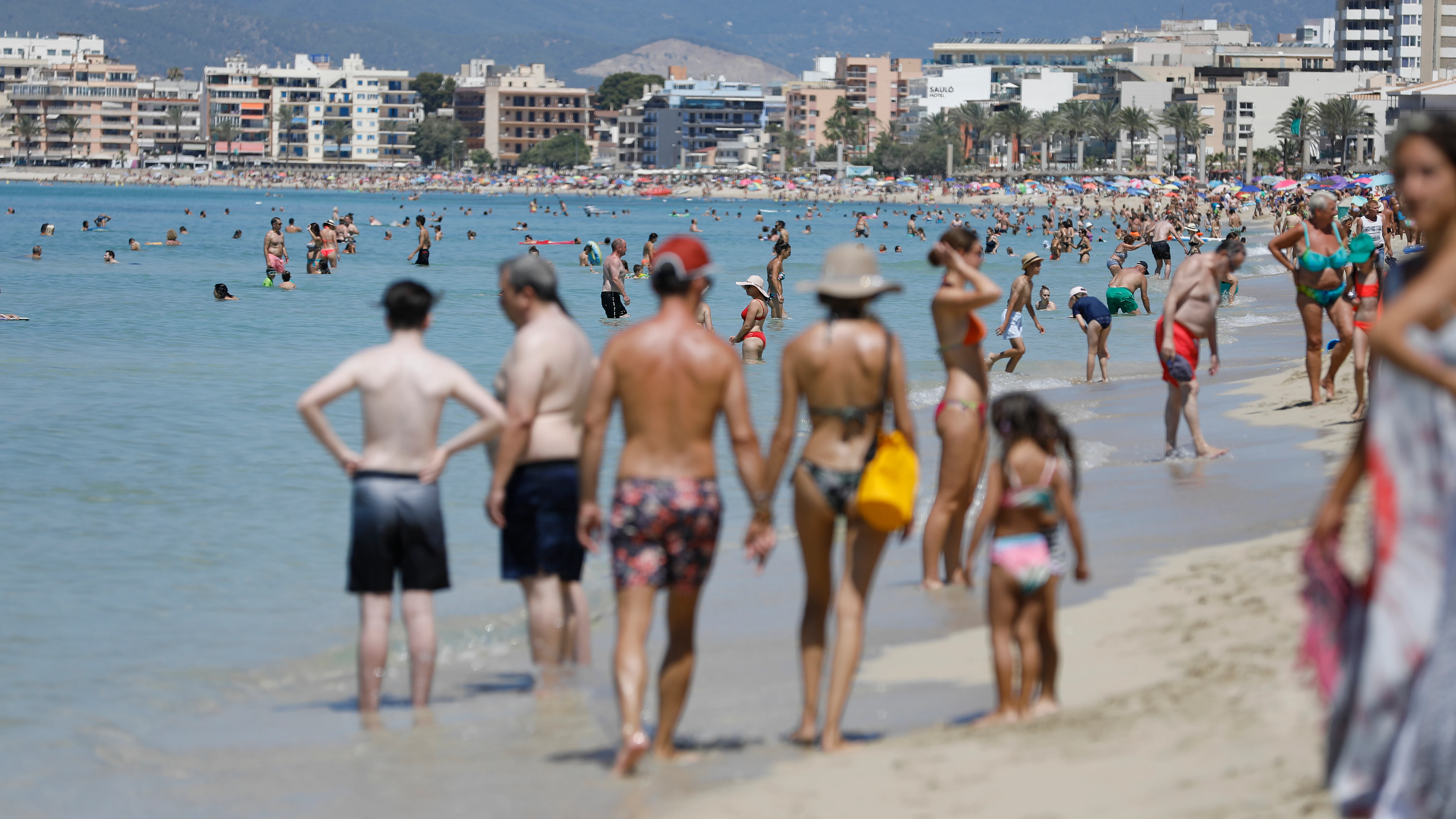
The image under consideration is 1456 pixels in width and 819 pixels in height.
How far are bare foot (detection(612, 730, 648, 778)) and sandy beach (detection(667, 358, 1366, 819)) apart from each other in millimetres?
285

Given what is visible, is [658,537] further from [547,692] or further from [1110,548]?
[1110,548]

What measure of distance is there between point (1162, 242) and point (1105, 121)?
117618mm

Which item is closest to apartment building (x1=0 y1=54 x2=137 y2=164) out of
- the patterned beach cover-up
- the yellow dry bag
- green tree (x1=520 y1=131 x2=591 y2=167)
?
green tree (x1=520 y1=131 x2=591 y2=167)

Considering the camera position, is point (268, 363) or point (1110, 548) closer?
point (1110, 548)

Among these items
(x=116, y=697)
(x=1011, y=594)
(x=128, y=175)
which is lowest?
(x=116, y=697)

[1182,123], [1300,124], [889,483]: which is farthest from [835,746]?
[1182,123]

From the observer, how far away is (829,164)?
176 m

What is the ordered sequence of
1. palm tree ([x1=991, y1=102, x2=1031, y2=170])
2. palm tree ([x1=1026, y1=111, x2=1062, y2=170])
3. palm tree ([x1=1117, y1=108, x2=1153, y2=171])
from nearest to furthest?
palm tree ([x1=1117, y1=108, x2=1153, y2=171]) < palm tree ([x1=1026, y1=111, x2=1062, y2=170]) < palm tree ([x1=991, y1=102, x2=1031, y2=170])

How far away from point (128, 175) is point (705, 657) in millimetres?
196210

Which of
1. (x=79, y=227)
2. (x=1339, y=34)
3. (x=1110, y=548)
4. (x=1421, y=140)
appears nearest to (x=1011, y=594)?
(x=1421, y=140)

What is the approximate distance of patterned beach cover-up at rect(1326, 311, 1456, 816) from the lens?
10.2ft

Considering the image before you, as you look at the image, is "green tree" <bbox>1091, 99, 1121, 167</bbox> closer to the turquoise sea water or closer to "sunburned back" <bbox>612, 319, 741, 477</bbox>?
the turquoise sea water

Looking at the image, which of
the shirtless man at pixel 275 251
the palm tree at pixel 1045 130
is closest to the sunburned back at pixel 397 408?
the shirtless man at pixel 275 251

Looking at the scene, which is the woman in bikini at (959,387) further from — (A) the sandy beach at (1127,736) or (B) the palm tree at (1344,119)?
(B) the palm tree at (1344,119)
